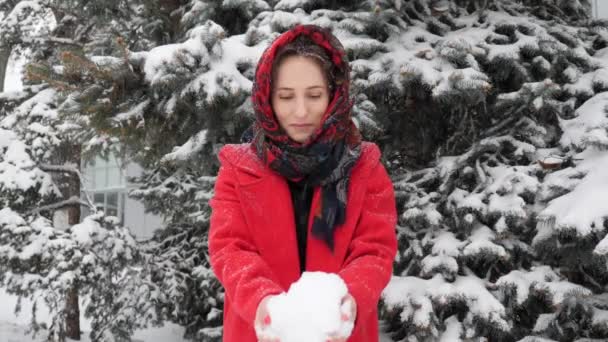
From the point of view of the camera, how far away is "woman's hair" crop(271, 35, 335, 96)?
5.45ft

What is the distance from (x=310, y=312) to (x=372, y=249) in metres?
0.44

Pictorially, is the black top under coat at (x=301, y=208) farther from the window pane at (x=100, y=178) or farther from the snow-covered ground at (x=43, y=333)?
the window pane at (x=100, y=178)

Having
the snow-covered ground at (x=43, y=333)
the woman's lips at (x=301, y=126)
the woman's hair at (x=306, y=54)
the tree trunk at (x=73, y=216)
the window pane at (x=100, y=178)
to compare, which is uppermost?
the woman's hair at (x=306, y=54)

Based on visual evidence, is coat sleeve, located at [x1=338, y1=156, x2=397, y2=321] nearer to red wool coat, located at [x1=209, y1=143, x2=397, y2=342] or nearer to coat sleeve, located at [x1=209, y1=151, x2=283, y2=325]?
red wool coat, located at [x1=209, y1=143, x2=397, y2=342]

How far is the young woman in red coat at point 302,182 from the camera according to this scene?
1626 millimetres

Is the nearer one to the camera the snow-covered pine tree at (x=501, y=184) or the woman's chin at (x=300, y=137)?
the woman's chin at (x=300, y=137)

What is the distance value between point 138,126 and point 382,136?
71.2 inches

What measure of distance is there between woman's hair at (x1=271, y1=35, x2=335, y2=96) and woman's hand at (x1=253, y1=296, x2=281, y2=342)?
0.72m

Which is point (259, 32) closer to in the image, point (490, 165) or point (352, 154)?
point (490, 165)

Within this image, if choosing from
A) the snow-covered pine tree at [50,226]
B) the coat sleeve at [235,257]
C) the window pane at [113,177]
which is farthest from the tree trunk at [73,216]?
the window pane at [113,177]

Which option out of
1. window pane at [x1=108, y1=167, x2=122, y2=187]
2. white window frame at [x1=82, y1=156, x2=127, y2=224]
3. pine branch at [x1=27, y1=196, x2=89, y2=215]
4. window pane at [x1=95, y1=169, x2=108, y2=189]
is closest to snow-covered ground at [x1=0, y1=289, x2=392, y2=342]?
pine branch at [x1=27, y1=196, x2=89, y2=215]

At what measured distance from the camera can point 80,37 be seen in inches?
272

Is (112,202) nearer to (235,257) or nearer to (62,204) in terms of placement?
(62,204)

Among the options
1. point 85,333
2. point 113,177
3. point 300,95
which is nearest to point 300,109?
point 300,95
